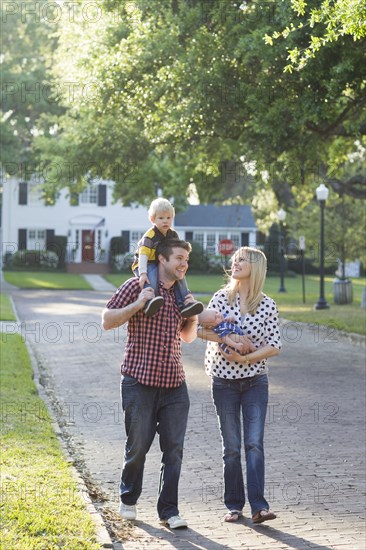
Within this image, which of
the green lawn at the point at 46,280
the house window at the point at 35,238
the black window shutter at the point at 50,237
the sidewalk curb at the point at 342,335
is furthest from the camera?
the house window at the point at 35,238

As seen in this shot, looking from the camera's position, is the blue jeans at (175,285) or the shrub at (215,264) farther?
the shrub at (215,264)

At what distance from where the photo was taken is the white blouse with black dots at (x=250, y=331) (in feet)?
21.3

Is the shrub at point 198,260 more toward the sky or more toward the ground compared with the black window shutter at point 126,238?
more toward the ground

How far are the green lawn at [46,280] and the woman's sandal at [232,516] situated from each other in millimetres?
39244

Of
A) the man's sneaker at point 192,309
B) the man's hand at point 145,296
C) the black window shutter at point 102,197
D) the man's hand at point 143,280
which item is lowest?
the man's sneaker at point 192,309

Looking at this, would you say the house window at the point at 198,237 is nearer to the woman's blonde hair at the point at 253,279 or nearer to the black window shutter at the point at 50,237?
the black window shutter at the point at 50,237

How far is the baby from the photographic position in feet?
20.8

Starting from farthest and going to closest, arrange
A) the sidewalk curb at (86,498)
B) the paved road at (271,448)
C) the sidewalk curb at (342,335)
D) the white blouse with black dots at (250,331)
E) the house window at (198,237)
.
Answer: the house window at (198,237)
the sidewalk curb at (342,335)
the white blouse with black dots at (250,331)
the paved road at (271,448)
the sidewalk curb at (86,498)

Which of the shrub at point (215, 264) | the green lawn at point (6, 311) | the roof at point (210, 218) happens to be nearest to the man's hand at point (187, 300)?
the green lawn at point (6, 311)

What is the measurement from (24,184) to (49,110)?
10.7 m

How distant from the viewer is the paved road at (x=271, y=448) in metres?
6.29

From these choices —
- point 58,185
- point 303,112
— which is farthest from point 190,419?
point 58,185

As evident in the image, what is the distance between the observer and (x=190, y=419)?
35.3 feet

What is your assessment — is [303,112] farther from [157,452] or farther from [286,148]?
[157,452]
